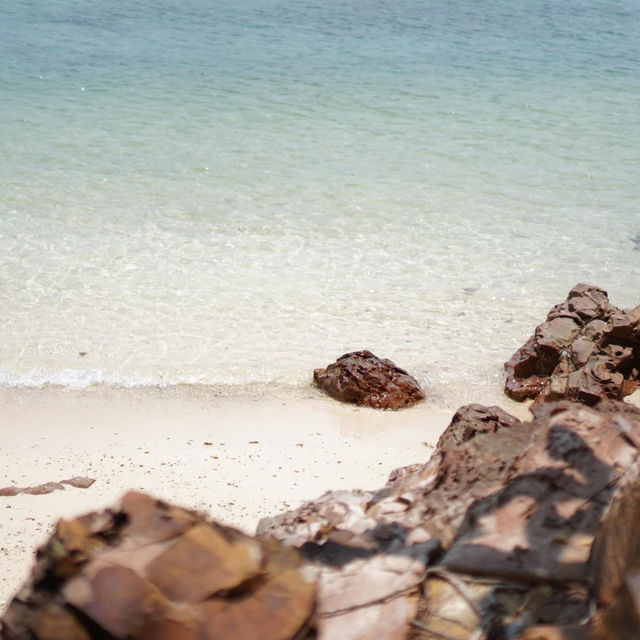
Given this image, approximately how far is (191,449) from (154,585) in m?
2.65

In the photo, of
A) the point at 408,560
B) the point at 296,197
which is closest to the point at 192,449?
the point at 408,560

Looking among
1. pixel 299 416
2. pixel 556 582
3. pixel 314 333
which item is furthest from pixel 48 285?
pixel 556 582

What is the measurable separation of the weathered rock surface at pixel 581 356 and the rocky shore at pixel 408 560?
2.30 m

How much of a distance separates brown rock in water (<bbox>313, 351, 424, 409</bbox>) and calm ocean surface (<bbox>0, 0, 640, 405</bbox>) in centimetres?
23

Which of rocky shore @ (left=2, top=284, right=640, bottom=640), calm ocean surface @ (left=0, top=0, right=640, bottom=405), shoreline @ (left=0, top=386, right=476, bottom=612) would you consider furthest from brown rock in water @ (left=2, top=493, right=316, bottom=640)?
calm ocean surface @ (left=0, top=0, right=640, bottom=405)

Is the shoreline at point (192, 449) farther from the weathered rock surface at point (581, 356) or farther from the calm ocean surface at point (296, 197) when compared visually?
the weathered rock surface at point (581, 356)

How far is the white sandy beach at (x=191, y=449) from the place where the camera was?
3770 millimetres

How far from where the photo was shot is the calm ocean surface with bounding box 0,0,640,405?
5770 millimetres

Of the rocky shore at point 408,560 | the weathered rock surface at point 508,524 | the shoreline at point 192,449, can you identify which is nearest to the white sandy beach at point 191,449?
the shoreline at point 192,449

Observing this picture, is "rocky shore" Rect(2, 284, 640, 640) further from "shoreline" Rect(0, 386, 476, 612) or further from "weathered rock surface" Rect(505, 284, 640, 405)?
"weathered rock surface" Rect(505, 284, 640, 405)

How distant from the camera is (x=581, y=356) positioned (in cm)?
493

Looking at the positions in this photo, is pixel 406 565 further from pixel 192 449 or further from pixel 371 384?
pixel 371 384

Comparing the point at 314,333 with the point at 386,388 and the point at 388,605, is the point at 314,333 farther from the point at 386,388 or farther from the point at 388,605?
the point at 388,605

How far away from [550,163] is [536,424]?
806 centimetres
